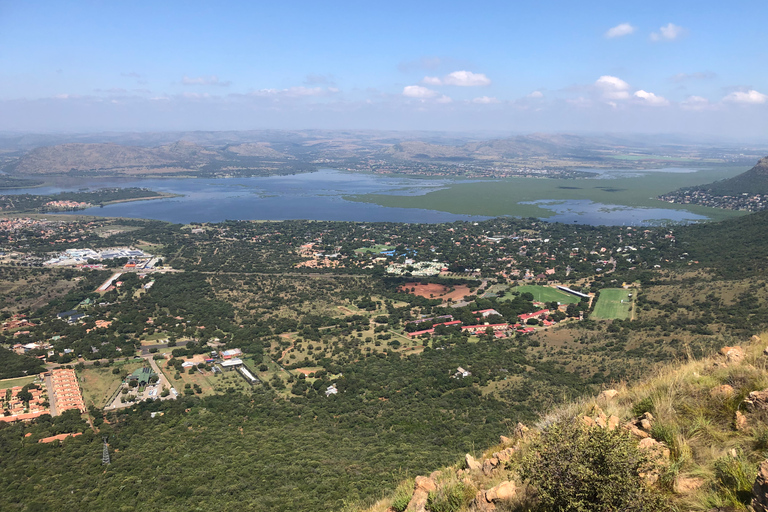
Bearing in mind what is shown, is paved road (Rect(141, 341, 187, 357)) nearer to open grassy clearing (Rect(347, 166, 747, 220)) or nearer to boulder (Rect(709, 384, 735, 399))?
boulder (Rect(709, 384, 735, 399))

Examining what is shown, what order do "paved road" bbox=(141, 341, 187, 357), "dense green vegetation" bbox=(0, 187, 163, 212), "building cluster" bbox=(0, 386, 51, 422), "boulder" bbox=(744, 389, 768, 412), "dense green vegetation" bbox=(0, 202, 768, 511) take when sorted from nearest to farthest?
"boulder" bbox=(744, 389, 768, 412), "dense green vegetation" bbox=(0, 202, 768, 511), "building cluster" bbox=(0, 386, 51, 422), "paved road" bbox=(141, 341, 187, 357), "dense green vegetation" bbox=(0, 187, 163, 212)

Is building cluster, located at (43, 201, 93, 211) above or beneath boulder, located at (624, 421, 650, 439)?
beneath

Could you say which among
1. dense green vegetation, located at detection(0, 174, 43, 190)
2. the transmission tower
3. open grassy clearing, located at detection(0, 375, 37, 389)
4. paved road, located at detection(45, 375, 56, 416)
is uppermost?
dense green vegetation, located at detection(0, 174, 43, 190)

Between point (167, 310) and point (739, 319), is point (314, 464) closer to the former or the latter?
point (739, 319)

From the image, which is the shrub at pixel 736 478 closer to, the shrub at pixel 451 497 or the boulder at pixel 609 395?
the boulder at pixel 609 395

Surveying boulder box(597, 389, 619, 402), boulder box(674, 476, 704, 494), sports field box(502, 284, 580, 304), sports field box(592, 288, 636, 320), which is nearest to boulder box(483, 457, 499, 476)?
boulder box(597, 389, 619, 402)

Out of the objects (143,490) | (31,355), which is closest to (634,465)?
(143,490)
